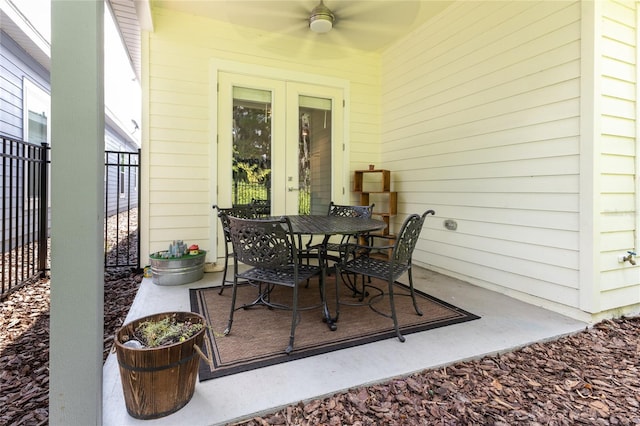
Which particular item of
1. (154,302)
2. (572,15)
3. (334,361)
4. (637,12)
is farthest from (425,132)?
(154,302)

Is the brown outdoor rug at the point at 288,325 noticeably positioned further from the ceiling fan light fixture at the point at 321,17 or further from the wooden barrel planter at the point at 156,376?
the ceiling fan light fixture at the point at 321,17

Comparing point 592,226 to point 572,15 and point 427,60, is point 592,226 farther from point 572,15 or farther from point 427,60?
point 427,60

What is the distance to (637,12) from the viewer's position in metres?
2.43

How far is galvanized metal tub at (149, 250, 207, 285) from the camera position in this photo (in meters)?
3.13

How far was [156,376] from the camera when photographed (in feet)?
4.25

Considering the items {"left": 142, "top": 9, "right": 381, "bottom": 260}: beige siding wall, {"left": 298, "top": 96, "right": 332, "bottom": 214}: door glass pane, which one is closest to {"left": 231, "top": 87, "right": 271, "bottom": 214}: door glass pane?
{"left": 142, "top": 9, "right": 381, "bottom": 260}: beige siding wall

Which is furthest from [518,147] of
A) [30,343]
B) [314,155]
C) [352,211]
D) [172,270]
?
[30,343]

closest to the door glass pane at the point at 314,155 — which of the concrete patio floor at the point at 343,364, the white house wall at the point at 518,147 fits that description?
the white house wall at the point at 518,147

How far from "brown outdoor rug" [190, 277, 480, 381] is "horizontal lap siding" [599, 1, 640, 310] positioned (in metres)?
1.16

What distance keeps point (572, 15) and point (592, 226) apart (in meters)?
1.65

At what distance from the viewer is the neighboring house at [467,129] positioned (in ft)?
7.73

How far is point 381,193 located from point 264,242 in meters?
3.00

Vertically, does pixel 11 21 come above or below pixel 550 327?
above

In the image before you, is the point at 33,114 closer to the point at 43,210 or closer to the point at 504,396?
the point at 43,210
